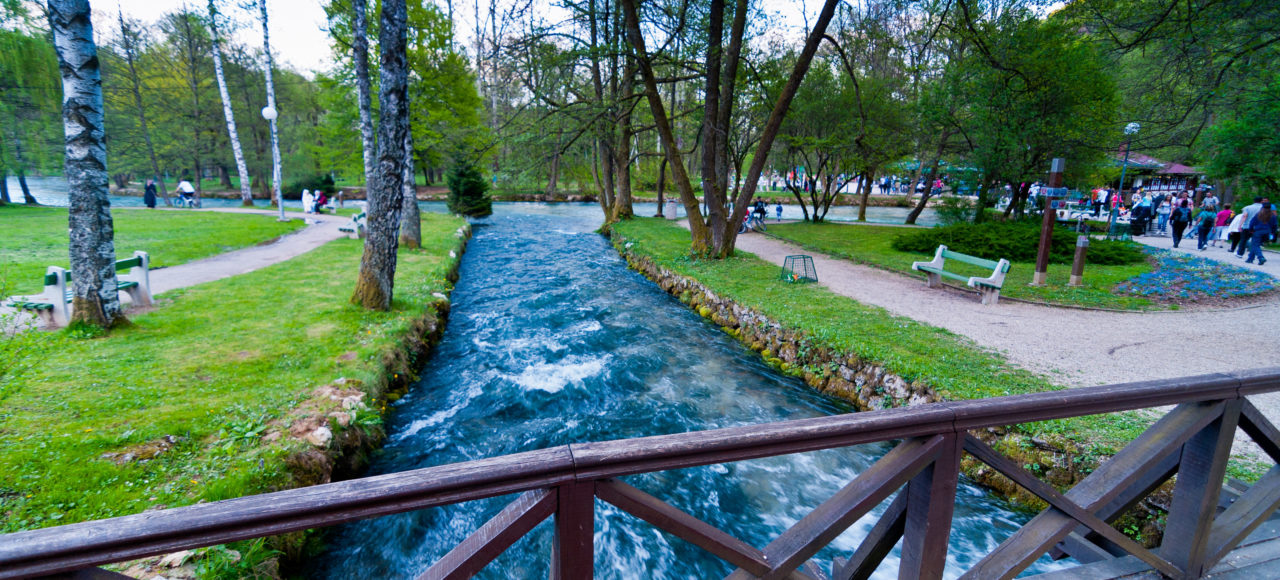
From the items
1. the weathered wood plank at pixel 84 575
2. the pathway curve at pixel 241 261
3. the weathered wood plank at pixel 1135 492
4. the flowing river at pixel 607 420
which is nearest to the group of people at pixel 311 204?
the pathway curve at pixel 241 261

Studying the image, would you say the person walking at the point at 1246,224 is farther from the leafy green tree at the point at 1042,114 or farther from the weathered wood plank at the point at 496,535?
the weathered wood plank at the point at 496,535

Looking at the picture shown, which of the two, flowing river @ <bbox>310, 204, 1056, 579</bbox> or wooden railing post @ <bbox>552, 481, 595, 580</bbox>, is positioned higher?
wooden railing post @ <bbox>552, 481, 595, 580</bbox>

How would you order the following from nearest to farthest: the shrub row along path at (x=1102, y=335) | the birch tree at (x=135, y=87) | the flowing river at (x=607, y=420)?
the flowing river at (x=607, y=420), the shrub row along path at (x=1102, y=335), the birch tree at (x=135, y=87)

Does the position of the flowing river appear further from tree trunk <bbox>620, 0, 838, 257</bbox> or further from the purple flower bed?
the purple flower bed

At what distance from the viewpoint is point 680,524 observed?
1.52 meters

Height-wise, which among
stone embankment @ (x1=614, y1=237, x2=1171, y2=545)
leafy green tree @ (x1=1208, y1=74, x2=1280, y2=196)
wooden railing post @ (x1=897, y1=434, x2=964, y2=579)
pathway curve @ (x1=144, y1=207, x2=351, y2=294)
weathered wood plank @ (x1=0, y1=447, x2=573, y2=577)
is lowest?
stone embankment @ (x1=614, y1=237, x2=1171, y2=545)

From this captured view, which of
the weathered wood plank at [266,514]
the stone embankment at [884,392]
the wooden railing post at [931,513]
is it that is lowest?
the stone embankment at [884,392]

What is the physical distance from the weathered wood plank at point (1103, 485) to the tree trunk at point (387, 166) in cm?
781

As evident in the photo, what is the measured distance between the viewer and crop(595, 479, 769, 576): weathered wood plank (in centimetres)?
142

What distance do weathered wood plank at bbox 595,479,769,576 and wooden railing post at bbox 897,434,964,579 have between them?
23.5 inches

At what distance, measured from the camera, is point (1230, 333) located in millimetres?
7453

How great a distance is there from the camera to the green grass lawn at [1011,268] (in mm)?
9469

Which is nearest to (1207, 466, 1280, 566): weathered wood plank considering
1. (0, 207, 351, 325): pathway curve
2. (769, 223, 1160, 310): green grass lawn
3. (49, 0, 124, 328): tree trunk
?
(769, 223, 1160, 310): green grass lawn

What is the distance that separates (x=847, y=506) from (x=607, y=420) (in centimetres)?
477
